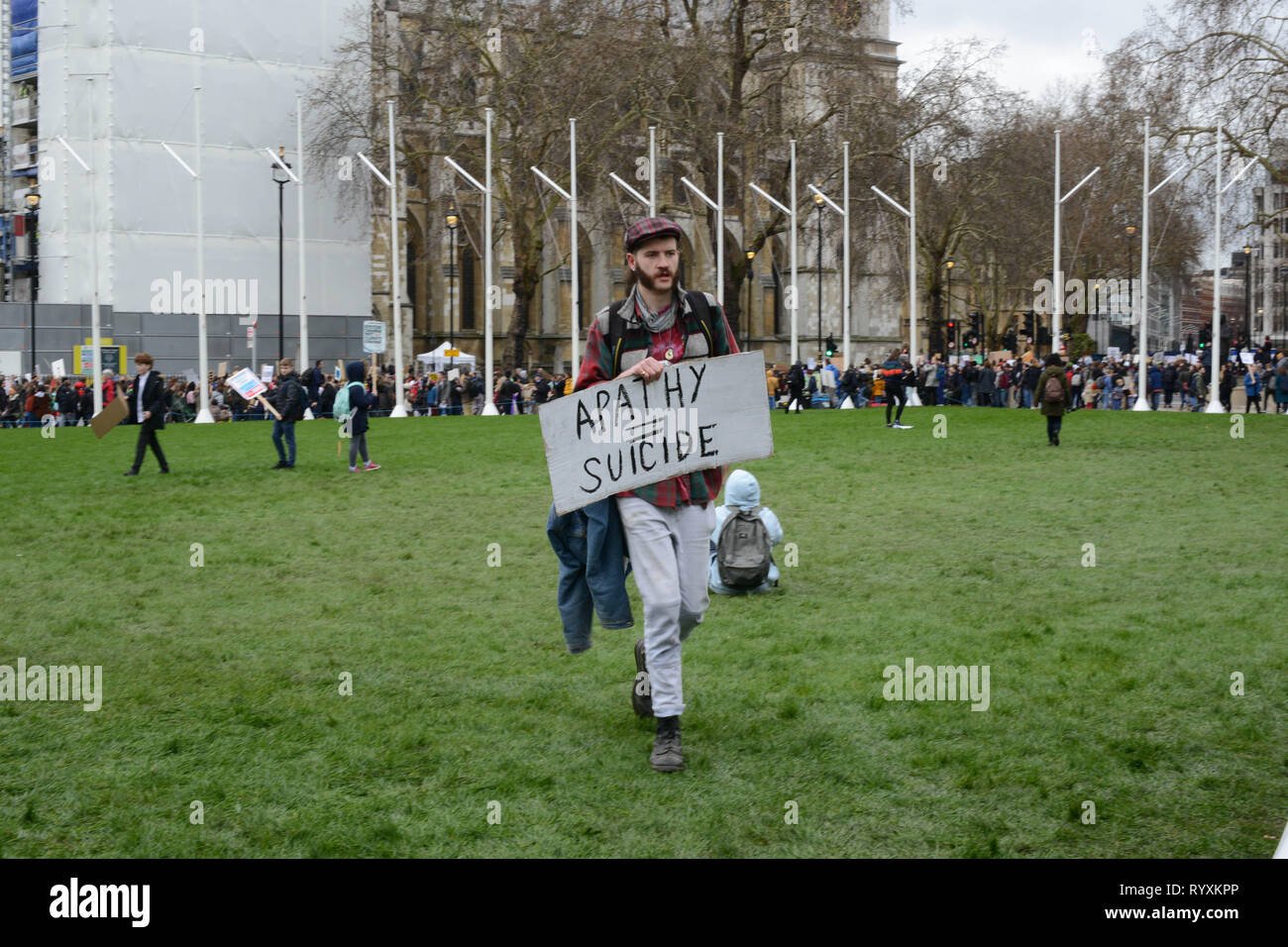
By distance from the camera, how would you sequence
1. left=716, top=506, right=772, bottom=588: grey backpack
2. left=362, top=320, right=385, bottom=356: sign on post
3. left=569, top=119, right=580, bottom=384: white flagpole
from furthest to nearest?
left=569, top=119, right=580, bottom=384: white flagpole < left=362, top=320, right=385, bottom=356: sign on post < left=716, top=506, right=772, bottom=588: grey backpack

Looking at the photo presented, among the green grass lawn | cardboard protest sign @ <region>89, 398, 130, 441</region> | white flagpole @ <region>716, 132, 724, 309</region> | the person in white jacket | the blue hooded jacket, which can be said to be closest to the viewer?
the green grass lawn

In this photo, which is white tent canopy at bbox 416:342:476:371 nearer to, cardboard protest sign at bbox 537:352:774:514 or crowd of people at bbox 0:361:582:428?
crowd of people at bbox 0:361:582:428

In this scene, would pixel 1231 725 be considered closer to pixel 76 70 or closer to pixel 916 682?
pixel 916 682

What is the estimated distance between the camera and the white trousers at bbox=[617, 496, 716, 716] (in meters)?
5.71

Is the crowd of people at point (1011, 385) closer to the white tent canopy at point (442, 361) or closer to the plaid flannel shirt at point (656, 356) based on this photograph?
the white tent canopy at point (442, 361)

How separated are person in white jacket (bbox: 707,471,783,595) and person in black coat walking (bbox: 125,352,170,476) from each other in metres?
12.1

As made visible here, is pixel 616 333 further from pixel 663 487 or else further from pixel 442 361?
pixel 442 361

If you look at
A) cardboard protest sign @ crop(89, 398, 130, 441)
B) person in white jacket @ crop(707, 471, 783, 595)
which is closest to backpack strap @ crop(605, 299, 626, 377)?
person in white jacket @ crop(707, 471, 783, 595)

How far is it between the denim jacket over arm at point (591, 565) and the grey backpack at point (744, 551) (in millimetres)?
3627

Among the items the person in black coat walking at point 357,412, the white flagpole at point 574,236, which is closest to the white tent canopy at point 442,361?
the white flagpole at point 574,236

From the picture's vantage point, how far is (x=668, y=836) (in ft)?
15.8

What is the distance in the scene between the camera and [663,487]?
5715 millimetres

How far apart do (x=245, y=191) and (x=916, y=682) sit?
49.9m

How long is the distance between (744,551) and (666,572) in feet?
13.0
